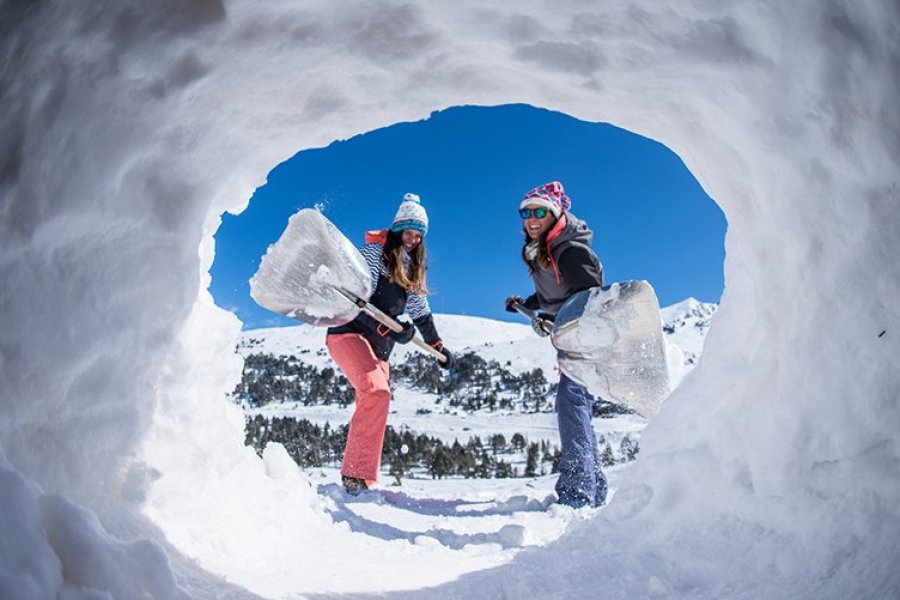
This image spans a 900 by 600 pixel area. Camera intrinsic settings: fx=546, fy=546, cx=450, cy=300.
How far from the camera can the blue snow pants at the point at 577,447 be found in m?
3.28

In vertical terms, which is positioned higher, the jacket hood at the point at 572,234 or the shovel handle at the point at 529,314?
the jacket hood at the point at 572,234

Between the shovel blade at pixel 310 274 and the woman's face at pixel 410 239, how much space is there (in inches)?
15.7

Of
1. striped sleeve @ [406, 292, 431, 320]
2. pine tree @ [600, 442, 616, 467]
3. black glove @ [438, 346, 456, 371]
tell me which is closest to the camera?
striped sleeve @ [406, 292, 431, 320]

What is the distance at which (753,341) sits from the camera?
2176 mm

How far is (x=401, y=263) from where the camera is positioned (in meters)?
4.21

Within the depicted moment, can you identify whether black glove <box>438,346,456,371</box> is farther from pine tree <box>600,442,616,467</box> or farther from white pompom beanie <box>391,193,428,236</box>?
pine tree <box>600,442,616,467</box>

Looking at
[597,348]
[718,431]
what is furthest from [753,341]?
[597,348]

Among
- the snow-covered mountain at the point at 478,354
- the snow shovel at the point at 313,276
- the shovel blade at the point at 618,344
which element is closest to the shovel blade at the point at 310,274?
the snow shovel at the point at 313,276

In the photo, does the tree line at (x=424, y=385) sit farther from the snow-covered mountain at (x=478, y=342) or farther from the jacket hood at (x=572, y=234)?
the jacket hood at (x=572, y=234)

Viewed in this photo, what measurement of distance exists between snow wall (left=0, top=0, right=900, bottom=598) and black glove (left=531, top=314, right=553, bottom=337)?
143 centimetres

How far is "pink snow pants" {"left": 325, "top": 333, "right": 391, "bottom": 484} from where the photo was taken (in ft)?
12.3

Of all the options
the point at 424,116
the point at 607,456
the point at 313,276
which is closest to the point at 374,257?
the point at 313,276

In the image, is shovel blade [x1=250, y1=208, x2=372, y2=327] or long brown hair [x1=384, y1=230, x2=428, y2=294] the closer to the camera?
shovel blade [x1=250, y1=208, x2=372, y2=327]

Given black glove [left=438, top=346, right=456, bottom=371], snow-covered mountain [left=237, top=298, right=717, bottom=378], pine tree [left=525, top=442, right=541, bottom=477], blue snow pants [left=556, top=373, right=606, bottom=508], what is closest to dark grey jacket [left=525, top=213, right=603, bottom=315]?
blue snow pants [left=556, top=373, right=606, bottom=508]
